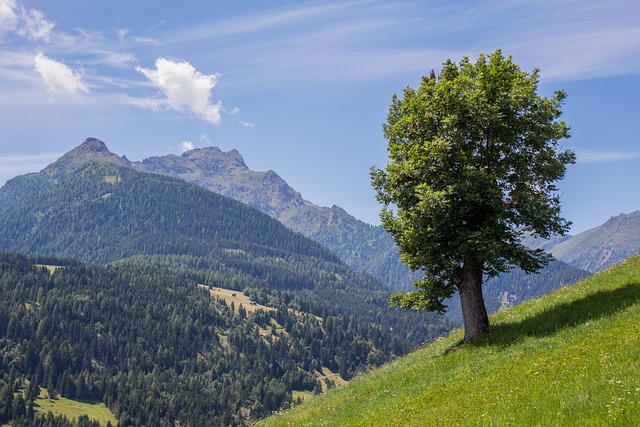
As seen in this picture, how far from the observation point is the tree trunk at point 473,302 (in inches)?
1097

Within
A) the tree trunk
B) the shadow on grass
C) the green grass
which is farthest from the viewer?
the tree trunk

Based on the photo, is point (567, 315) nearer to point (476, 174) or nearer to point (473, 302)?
point (473, 302)

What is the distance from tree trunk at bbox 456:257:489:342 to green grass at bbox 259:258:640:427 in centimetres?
76

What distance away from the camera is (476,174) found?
2634 cm

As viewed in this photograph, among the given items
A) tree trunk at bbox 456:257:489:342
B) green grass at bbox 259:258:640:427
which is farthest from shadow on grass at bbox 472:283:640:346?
tree trunk at bbox 456:257:489:342

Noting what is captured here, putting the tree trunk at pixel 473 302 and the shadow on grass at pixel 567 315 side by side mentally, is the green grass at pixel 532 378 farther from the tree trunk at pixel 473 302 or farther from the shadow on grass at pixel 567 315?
the tree trunk at pixel 473 302

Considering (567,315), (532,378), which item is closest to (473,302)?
(567,315)

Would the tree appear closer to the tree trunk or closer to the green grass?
the tree trunk

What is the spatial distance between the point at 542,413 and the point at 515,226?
627 inches

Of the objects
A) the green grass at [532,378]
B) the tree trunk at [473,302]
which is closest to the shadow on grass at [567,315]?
the green grass at [532,378]

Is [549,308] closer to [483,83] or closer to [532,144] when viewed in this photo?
[532,144]

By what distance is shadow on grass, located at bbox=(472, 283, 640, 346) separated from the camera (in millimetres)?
23697

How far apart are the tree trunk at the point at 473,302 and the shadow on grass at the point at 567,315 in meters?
0.75

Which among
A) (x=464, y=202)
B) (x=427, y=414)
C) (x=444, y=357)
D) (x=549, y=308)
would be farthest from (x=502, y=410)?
(x=549, y=308)
